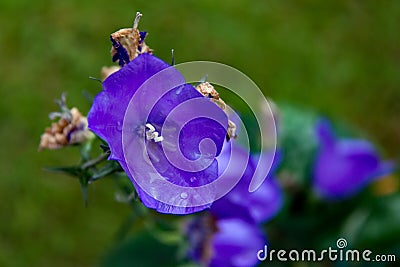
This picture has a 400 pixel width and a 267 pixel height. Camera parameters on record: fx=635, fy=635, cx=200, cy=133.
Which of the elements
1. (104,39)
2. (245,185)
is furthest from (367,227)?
(104,39)

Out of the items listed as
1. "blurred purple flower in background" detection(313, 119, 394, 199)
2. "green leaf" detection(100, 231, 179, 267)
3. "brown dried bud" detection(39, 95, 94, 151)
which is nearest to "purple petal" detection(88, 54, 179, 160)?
"brown dried bud" detection(39, 95, 94, 151)

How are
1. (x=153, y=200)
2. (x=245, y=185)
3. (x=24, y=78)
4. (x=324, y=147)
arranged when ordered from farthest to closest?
1. (x=24, y=78)
2. (x=324, y=147)
3. (x=245, y=185)
4. (x=153, y=200)

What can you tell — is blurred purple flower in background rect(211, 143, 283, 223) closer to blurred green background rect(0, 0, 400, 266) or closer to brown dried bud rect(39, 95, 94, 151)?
brown dried bud rect(39, 95, 94, 151)

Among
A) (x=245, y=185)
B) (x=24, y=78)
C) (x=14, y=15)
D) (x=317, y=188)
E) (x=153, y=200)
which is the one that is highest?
(x=14, y=15)

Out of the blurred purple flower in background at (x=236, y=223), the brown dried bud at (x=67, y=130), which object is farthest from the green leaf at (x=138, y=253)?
the brown dried bud at (x=67, y=130)

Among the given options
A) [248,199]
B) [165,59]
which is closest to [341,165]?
[248,199]

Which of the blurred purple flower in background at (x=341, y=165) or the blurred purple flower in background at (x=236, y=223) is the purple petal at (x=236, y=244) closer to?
the blurred purple flower in background at (x=236, y=223)

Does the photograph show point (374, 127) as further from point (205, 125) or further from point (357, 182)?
point (205, 125)
